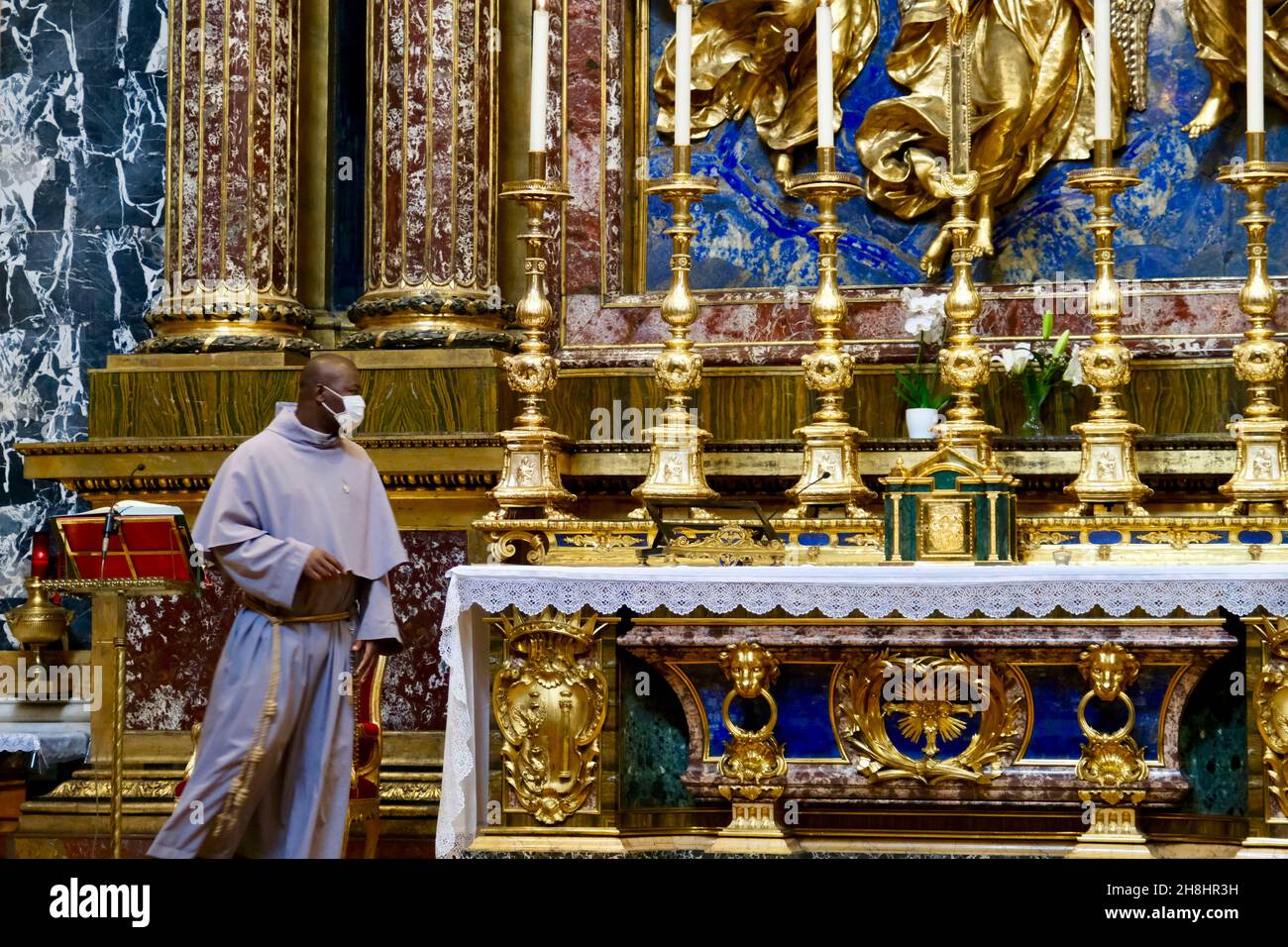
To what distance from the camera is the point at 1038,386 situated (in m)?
8.09

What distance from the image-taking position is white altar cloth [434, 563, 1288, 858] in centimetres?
650

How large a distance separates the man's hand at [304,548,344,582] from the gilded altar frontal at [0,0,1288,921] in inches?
0.5

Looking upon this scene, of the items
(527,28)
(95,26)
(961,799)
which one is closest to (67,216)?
(95,26)

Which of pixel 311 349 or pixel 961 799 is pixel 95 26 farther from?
pixel 961 799

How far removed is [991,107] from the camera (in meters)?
8.71

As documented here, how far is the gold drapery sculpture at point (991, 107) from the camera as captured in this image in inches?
343

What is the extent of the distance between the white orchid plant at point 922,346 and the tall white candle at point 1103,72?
152 centimetres

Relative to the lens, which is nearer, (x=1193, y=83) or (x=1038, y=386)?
(x=1038, y=386)

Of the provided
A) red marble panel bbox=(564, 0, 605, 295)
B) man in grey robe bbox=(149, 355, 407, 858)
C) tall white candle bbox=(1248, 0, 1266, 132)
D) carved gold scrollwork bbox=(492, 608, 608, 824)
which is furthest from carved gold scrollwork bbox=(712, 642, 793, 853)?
→ red marble panel bbox=(564, 0, 605, 295)

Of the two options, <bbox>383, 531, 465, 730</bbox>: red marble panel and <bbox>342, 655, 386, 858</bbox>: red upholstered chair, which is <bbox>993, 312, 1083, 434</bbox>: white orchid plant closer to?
<bbox>383, 531, 465, 730</bbox>: red marble panel

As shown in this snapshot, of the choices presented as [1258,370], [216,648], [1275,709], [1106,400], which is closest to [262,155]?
[216,648]

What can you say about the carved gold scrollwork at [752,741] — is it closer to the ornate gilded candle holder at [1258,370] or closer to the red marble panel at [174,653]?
the ornate gilded candle holder at [1258,370]

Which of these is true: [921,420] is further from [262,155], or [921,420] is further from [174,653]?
[174,653]

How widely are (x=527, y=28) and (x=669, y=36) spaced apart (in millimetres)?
638
